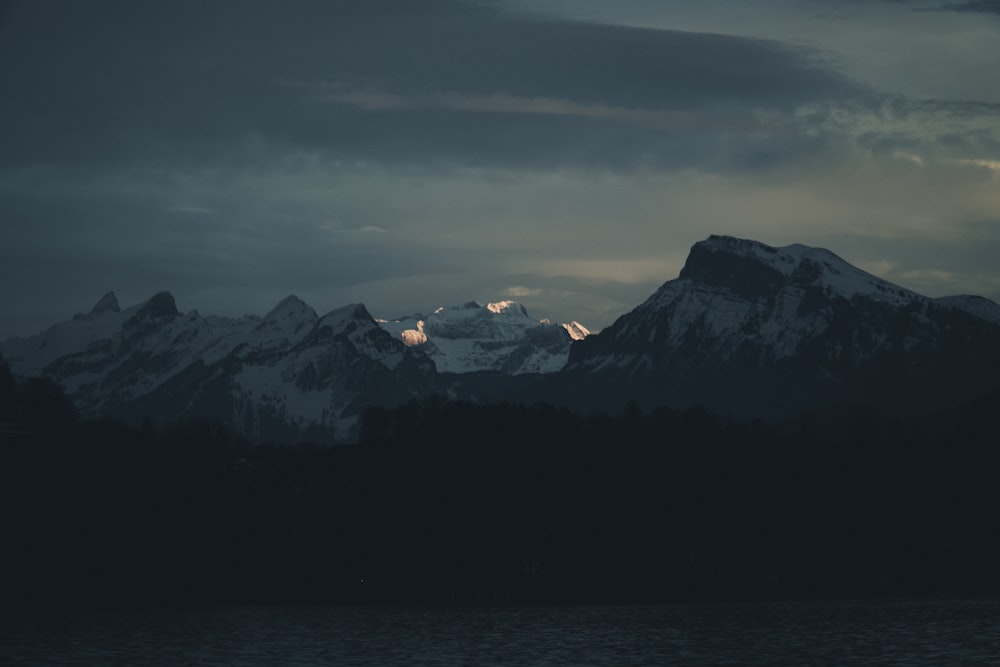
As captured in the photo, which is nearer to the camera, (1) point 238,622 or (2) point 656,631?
(2) point 656,631

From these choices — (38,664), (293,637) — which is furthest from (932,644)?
(38,664)

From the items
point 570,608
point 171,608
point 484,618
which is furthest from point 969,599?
point 171,608

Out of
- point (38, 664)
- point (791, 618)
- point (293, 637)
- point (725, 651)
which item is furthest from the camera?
point (791, 618)

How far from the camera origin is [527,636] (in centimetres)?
15150

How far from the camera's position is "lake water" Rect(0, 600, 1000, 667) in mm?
125812

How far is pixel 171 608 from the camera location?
19750cm

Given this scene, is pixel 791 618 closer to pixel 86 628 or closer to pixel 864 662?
pixel 864 662

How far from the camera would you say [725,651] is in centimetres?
13300

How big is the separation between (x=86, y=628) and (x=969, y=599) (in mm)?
111948

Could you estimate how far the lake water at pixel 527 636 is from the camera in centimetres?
12581

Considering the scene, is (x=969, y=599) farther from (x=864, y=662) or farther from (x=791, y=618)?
(x=864, y=662)

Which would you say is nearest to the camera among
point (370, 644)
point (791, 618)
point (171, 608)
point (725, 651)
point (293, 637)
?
point (725, 651)

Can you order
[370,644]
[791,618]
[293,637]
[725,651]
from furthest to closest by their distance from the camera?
1. [791,618]
2. [293,637]
3. [370,644]
4. [725,651]

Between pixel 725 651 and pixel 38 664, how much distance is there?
57.8 m
